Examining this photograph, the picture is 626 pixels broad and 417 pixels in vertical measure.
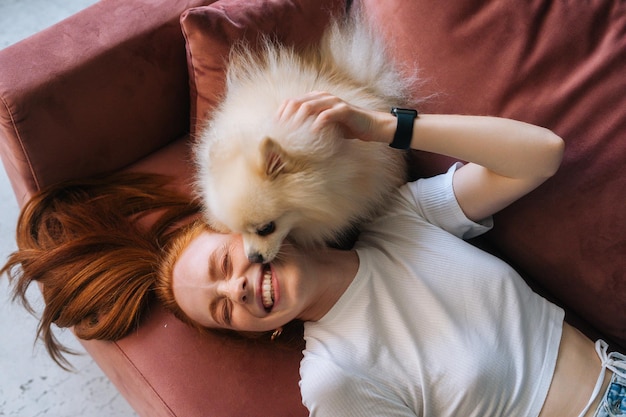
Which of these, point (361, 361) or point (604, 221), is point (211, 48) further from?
point (604, 221)

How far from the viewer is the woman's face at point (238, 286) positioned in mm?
1052

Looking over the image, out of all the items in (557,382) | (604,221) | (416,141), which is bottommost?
(557,382)

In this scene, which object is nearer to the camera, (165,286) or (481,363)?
A: (481,363)

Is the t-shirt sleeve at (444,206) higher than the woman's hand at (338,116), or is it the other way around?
the woman's hand at (338,116)

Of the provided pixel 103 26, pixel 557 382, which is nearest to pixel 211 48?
pixel 103 26

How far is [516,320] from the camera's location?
110 centimetres

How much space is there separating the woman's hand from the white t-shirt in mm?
217

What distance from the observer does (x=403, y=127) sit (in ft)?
3.43

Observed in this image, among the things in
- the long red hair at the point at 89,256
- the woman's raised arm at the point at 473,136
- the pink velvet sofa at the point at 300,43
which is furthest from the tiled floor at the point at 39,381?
the woman's raised arm at the point at 473,136

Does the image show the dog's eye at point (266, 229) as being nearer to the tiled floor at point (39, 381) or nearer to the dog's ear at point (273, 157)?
the dog's ear at point (273, 157)

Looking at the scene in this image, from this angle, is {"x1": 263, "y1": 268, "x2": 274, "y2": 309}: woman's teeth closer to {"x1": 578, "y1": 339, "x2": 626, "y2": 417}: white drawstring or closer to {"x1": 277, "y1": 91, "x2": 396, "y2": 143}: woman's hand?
{"x1": 277, "y1": 91, "x2": 396, "y2": 143}: woman's hand

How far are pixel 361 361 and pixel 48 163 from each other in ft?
2.68

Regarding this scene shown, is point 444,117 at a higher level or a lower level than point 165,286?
higher

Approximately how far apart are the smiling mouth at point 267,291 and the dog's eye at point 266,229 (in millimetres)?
84
